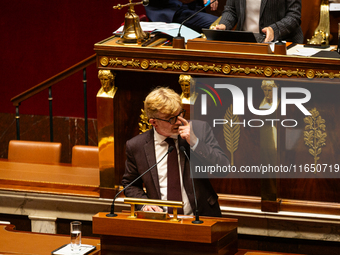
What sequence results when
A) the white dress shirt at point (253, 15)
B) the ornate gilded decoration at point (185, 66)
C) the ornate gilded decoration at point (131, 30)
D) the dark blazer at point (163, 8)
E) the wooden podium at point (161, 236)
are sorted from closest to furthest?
the wooden podium at point (161, 236)
the ornate gilded decoration at point (185, 66)
the ornate gilded decoration at point (131, 30)
the white dress shirt at point (253, 15)
the dark blazer at point (163, 8)

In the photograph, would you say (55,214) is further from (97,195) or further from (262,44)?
(262,44)

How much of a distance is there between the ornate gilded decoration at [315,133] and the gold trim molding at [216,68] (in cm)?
22

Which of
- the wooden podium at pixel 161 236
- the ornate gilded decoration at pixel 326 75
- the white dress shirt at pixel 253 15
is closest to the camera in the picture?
the wooden podium at pixel 161 236

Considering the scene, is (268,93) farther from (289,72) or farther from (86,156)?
(86,156)

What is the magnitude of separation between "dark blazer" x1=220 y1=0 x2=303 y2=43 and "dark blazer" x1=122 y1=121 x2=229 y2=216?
103cm

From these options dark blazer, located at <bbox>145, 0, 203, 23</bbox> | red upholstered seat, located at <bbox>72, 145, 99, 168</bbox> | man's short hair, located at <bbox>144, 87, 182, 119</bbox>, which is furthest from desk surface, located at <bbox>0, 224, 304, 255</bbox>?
dark blazer, located at <bbox>145, 0, 203, 23</bbox>

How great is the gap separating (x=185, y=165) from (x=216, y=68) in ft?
2.41

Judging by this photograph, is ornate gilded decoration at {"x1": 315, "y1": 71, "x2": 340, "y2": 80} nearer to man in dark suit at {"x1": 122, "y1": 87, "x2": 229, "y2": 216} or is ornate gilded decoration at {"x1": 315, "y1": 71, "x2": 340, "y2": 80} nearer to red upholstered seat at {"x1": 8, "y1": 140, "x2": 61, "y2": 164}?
man in dark suit at {"x1": 122, "y1": 87, "x2": 229, "y2": 216}

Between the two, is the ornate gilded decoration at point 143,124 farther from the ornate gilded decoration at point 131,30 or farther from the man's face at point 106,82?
the ornate gilded decoration at point 131,30

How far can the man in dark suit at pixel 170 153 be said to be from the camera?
254 cm

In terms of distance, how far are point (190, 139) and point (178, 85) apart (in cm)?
83

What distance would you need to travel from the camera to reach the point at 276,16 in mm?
3494

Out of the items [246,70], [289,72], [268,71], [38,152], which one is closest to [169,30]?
[246,70]

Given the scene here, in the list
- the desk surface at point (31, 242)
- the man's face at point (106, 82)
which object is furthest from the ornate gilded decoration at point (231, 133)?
the desk surface at point (31, 242)
